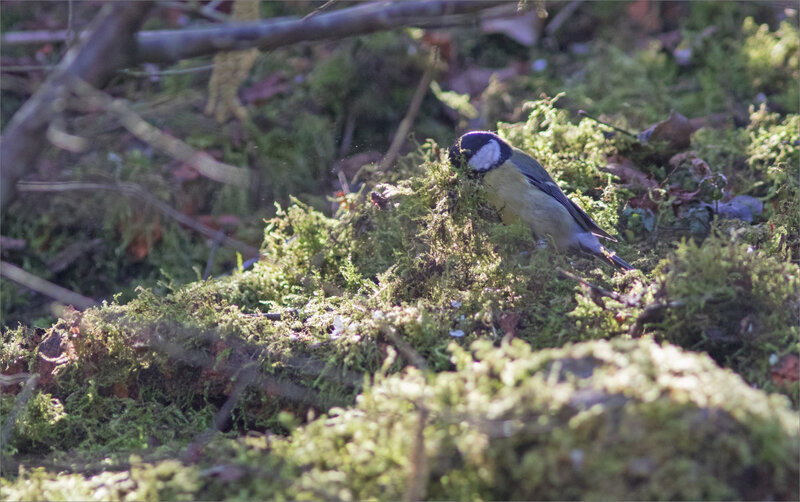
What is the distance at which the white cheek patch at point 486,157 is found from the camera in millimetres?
3740

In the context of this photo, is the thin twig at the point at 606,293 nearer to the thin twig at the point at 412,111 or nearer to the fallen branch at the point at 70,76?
the thin twig at the point at 412,111

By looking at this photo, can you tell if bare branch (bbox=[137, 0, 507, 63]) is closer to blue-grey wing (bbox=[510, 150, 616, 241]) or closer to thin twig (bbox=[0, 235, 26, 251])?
blue-grey wing (bbox=[510, 150, 616, 241])

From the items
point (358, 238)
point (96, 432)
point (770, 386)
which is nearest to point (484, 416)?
point (770, 386)

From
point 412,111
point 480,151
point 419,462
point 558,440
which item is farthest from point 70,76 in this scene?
point 412,111

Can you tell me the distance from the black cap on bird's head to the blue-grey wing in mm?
89

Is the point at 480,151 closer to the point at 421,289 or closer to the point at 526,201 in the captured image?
the point at 526,201

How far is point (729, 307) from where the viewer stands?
2705 mm

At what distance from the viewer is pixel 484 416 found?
1938 millimetres

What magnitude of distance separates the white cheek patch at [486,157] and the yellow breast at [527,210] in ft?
0.14

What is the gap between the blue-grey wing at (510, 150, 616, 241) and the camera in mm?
3791

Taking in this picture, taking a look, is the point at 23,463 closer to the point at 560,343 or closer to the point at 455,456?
the point at 455,456

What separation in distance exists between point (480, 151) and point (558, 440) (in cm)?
216

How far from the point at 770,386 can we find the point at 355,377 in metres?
1.50

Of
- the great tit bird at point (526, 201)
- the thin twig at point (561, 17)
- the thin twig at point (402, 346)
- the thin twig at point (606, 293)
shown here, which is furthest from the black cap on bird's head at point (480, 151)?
the thin twig at point (561, 17)
